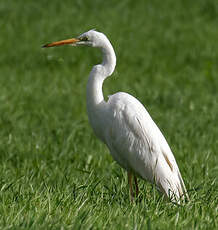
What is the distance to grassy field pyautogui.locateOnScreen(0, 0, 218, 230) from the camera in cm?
371

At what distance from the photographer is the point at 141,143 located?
14.8 ft

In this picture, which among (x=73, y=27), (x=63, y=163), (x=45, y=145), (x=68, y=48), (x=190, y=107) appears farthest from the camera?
(x=73, y=27)

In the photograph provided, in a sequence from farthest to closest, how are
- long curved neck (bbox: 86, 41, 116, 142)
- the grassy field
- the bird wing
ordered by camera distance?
long curved neck (bbox: 86, 41, 116, 142)
the bird wing
the grassy field

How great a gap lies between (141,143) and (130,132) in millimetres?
130

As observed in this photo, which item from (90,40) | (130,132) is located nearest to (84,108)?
(90,40)

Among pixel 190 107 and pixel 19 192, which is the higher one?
pixel 19 192

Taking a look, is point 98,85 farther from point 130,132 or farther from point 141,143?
point 141,143

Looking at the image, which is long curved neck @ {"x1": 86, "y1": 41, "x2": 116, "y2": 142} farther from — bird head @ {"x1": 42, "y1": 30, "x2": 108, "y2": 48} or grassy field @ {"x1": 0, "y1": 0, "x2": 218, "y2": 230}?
grassy field @ {"x1": 0, "y1": 0, "x2": 218, "y2": 230}

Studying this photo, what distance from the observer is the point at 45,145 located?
6.43 m

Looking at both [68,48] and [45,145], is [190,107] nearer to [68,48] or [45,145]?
[45,145]

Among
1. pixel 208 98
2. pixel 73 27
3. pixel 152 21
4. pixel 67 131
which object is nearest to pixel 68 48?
pixel 73 27

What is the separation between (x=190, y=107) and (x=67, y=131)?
8.15 feet

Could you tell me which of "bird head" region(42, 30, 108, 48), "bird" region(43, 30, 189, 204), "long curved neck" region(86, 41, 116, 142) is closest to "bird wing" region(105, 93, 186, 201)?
"bird" region(43, 30, 189, 204)

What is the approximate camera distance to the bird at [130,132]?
14.6 feet
